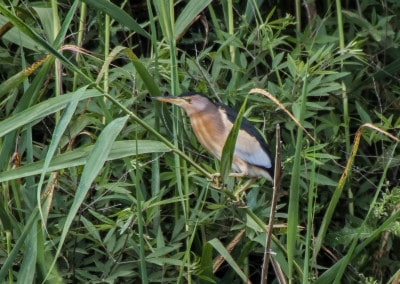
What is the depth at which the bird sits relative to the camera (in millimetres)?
2939

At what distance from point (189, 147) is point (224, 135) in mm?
214

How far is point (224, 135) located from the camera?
304 cm

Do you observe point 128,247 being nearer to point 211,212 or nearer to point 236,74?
point 211,212

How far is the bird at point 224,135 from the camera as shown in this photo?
2.94m

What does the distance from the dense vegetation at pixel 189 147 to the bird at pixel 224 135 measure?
5 centimetres

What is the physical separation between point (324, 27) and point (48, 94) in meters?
Result: 0.95

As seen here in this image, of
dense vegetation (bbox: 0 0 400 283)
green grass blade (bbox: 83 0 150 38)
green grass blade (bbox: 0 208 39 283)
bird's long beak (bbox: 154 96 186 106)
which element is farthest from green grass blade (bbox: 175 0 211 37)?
green grass blade (bbox: 0 208 39 283)

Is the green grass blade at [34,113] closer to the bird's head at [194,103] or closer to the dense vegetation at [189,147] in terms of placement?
the dense vegetation at [189,147]

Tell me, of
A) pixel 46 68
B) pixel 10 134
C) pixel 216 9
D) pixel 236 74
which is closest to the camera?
pixel 46 68

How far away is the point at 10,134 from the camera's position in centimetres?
238

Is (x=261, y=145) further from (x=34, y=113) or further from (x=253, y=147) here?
(x=34, y=113)

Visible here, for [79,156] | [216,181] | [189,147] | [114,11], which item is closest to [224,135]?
[189,147]

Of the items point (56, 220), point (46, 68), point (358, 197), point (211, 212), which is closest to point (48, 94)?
point (56, 220)

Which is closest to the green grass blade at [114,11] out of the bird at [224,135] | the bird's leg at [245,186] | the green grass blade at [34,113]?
the green grass blade at [34,113]
